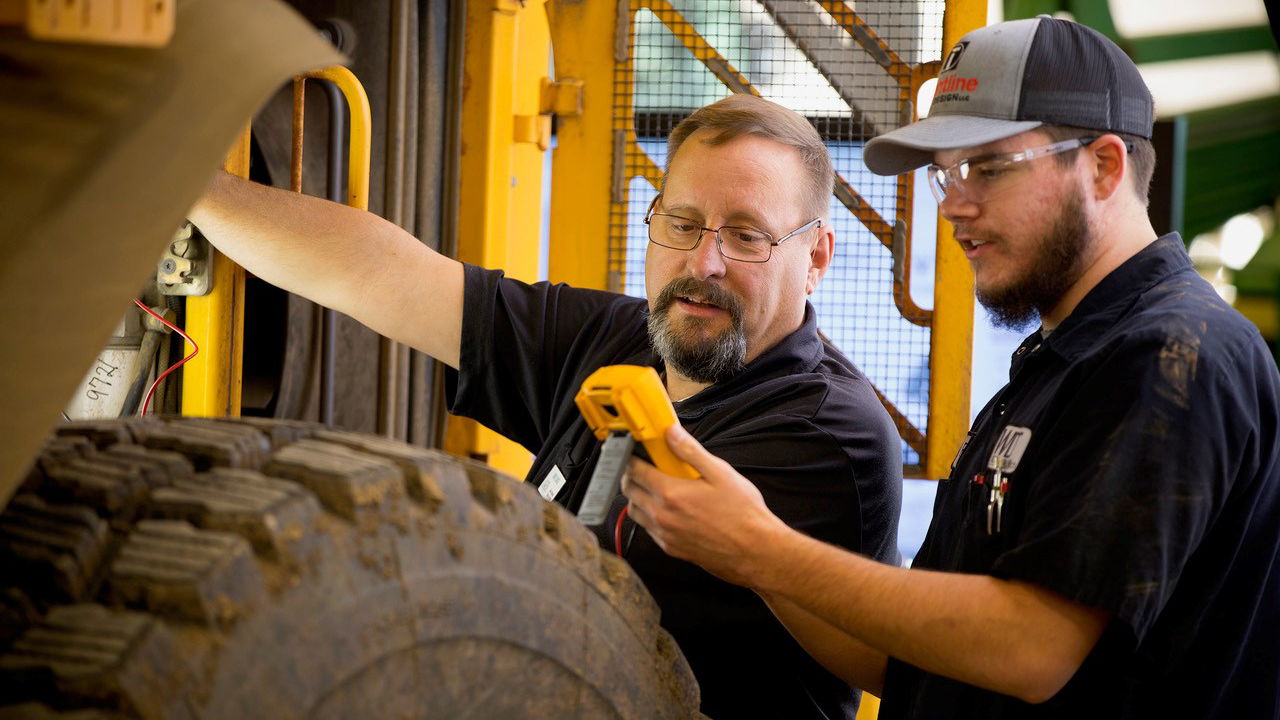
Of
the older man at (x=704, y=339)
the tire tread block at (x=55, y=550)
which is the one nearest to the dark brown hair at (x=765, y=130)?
the older man at (x=704, y=339)

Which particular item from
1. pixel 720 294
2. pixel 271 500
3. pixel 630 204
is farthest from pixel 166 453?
pixel 630 204

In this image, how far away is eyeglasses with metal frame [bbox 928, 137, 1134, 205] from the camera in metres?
1.55

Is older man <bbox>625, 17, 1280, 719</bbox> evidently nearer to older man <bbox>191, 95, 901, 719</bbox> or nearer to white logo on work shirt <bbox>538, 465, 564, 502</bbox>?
older man <bbox>191, 95, 901, 719</bbox>

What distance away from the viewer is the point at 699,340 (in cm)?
204

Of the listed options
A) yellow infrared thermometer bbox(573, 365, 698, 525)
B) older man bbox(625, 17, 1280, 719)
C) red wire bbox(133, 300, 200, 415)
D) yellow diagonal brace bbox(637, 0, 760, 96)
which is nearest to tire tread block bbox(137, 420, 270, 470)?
yellow infrared thermometer bbox(573, 365, 698, 525)

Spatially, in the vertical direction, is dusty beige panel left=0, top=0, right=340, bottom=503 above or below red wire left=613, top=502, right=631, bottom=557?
above

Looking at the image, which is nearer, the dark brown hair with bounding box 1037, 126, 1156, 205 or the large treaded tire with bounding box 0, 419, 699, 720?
the large treaded tire with bounding box 0, 419, 699, 720

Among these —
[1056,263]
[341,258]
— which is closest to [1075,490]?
[1056,263]

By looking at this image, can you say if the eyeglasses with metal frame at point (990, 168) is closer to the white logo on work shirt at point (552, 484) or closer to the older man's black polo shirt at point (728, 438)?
the older man's black polo shirt at point (728, 438)

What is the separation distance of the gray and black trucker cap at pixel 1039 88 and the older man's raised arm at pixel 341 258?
98 cm

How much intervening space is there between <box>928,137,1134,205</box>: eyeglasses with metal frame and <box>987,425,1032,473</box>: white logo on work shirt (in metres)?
0.34

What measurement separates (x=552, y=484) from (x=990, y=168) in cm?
91

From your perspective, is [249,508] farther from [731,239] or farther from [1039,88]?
[731,239]

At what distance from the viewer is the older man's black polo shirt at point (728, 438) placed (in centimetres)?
170
